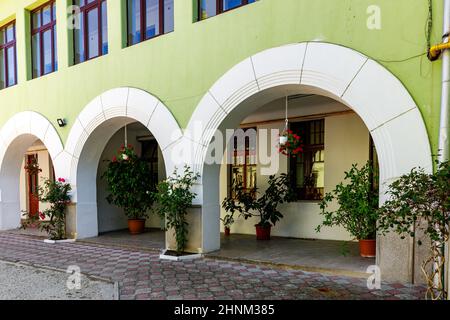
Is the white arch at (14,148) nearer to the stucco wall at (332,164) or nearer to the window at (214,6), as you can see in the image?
the window at (214,6)

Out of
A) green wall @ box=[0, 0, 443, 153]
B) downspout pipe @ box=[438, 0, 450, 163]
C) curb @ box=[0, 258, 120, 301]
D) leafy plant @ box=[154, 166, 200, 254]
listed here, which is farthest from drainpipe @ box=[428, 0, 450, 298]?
curb @ box=[0, 258, 120, 301]

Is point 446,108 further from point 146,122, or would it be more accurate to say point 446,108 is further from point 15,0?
point 15,0

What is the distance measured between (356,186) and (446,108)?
172cm

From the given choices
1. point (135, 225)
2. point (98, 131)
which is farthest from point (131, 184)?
point (98, 131)

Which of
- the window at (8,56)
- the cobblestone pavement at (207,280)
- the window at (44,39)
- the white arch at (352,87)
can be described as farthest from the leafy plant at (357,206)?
the window at (8,56)

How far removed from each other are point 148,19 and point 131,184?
12.2 feet

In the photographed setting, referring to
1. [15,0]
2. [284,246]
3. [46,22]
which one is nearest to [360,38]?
[284,246]

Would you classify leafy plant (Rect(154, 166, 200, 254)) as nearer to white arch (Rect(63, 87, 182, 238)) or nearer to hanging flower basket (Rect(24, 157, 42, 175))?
white arch (Rect(63, 87, 182, 238))

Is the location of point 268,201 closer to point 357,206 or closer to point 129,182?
point 357,206

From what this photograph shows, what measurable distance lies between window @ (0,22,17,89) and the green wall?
2.05 ft

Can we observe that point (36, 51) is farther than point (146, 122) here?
Yes

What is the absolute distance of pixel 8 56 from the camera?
10656 mm

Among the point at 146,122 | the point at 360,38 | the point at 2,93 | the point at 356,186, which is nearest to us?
the point at 360,38

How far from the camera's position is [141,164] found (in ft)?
28.5
